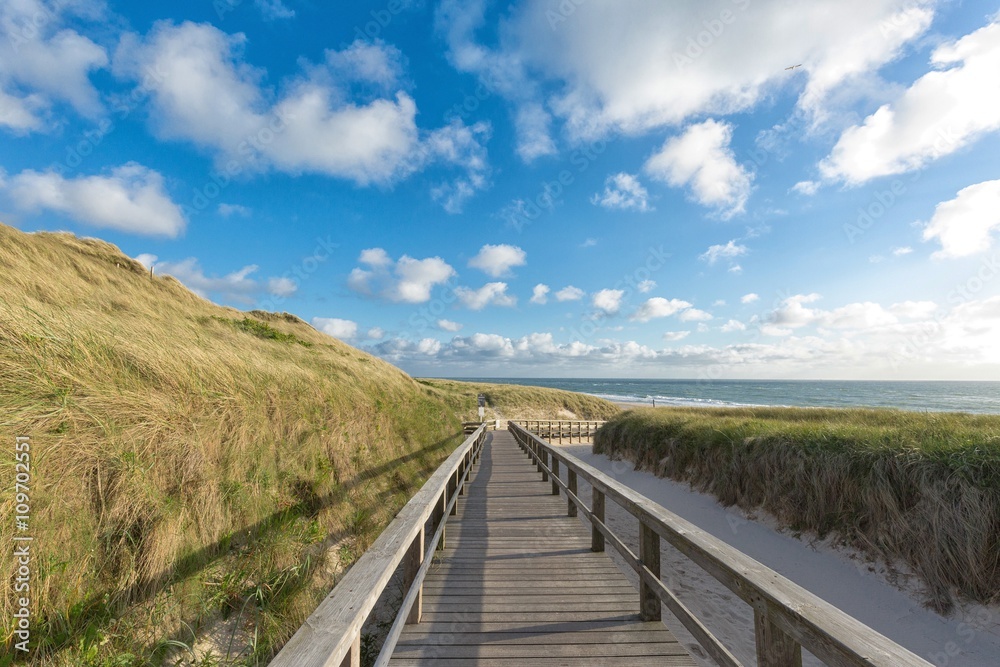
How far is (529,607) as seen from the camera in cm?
336

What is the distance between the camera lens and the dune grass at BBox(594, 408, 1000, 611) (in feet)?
14.1

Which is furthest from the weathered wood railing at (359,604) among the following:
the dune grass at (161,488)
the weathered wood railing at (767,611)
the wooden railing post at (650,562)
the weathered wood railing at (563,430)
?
the weathered wood railing at (563,430)

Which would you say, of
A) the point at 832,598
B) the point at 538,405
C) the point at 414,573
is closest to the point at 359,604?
the point at 414,573

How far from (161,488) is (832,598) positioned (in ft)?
25.7

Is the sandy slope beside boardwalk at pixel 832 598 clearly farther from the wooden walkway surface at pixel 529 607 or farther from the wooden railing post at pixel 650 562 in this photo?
the wooden walkway surface at pixel 529 607

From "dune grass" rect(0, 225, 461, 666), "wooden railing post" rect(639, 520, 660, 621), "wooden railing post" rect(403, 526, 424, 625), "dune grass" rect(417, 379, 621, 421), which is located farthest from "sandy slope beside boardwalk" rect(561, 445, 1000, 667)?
"dune grass" rect(417, 379, 621, 421)

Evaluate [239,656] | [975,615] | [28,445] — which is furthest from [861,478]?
[28,445]

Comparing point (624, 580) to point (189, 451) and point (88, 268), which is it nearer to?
point (189, 451)

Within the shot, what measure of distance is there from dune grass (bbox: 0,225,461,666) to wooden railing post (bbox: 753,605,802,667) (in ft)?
11.7

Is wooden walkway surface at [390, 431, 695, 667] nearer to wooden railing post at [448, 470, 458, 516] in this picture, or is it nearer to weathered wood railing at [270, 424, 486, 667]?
weathered wood railing at [270, 424, 486, 667]

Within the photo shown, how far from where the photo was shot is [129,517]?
3.36 meters

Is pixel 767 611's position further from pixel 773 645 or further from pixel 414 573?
pixel 414 573

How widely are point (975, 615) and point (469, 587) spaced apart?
5.21 m

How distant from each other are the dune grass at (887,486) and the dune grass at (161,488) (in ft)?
22.4
